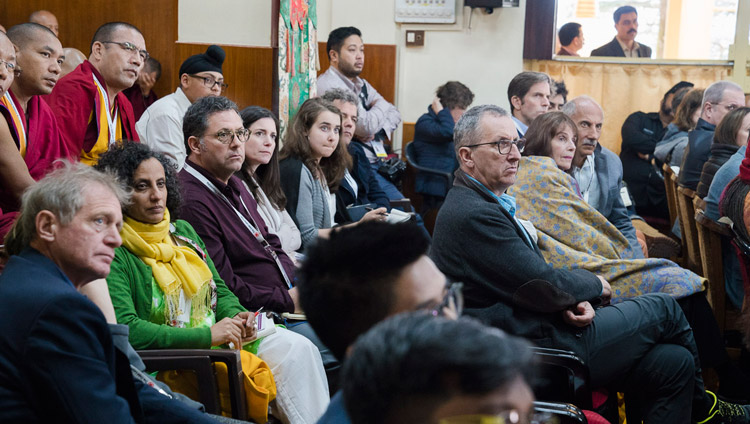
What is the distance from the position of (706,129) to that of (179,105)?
299 cm

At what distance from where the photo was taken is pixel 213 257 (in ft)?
8.79

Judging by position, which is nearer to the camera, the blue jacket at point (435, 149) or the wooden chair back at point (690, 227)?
the wooden chair back at point (690, 227)

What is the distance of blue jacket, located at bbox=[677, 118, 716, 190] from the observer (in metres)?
4.33

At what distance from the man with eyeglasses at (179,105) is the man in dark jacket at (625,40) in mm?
4053

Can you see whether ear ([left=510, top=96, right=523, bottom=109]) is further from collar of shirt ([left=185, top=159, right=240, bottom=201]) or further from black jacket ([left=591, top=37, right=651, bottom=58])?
black jacket ([left=591, top=37, right=651, bottom=58])

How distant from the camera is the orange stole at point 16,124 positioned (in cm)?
274

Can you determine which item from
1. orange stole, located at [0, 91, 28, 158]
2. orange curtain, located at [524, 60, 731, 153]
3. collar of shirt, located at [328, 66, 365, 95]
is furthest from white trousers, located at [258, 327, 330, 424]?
orange curtain, located at [524, 60, 731, 153]

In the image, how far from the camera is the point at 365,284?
3.59 ft

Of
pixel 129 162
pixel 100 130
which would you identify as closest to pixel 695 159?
pixel 100 130

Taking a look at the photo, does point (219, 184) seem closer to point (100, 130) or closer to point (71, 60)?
point (100, 130)

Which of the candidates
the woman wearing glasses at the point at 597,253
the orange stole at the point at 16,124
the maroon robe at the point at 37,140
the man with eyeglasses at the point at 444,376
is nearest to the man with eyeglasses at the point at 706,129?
the woman wearing glasses at the point at 597,253

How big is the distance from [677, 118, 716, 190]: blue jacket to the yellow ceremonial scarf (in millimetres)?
2950

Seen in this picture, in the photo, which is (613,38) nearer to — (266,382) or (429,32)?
(429,32)

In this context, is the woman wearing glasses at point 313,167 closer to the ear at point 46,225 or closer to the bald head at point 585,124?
the bald head at point 585,124
